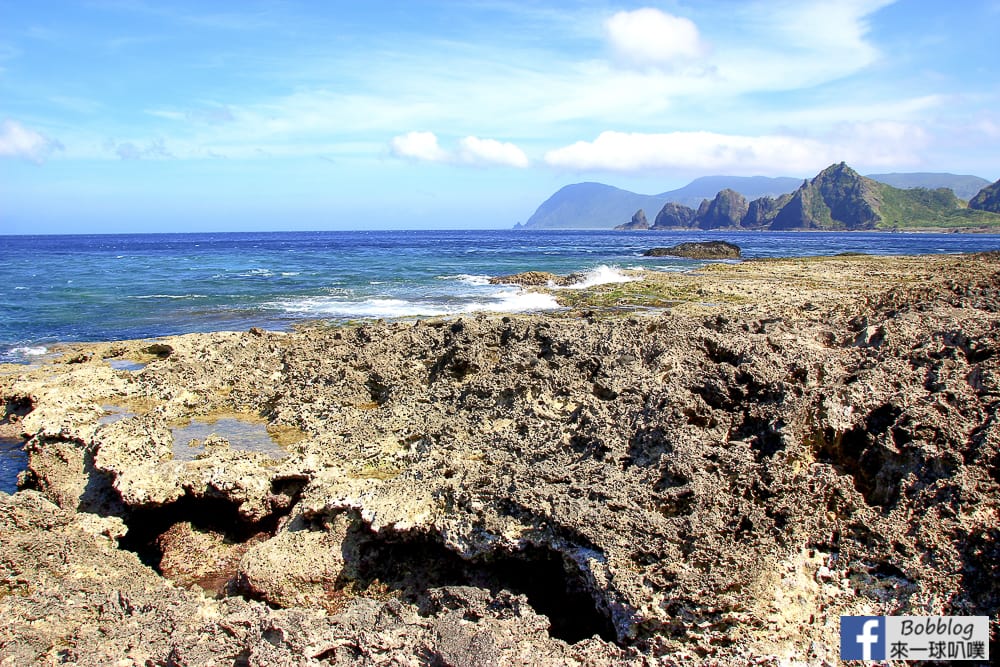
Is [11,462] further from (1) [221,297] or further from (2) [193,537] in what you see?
(1) [221,297]

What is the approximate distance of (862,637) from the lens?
4.18m

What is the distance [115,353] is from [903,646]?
694 inches

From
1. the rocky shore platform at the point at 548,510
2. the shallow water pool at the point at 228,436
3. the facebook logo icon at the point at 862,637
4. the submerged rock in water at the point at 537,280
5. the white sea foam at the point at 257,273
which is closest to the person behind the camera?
the facebook logo icon at the point at 862,637

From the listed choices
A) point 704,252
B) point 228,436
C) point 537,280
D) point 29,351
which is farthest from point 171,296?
point 704,252

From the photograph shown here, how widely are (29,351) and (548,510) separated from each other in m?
19.4

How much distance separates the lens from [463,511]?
17.6ft

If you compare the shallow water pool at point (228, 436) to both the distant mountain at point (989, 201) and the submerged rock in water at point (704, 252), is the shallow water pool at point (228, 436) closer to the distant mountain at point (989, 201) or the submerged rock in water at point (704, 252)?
the submerged rock in water at point (704, 252)

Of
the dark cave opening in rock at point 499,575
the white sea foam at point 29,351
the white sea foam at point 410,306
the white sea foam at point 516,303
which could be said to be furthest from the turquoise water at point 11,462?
the white sea foam at point 516,303

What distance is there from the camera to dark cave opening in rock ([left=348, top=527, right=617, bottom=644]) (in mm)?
4793

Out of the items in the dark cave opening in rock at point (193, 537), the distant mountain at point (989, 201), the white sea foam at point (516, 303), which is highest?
the distant mountain at point (989, 201)

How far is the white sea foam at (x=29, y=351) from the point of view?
17.7 meters

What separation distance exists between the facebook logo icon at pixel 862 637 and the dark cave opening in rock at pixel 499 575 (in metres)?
1.51

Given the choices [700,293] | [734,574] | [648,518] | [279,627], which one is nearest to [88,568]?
[279,627]

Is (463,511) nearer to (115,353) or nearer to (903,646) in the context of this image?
(903,646)
